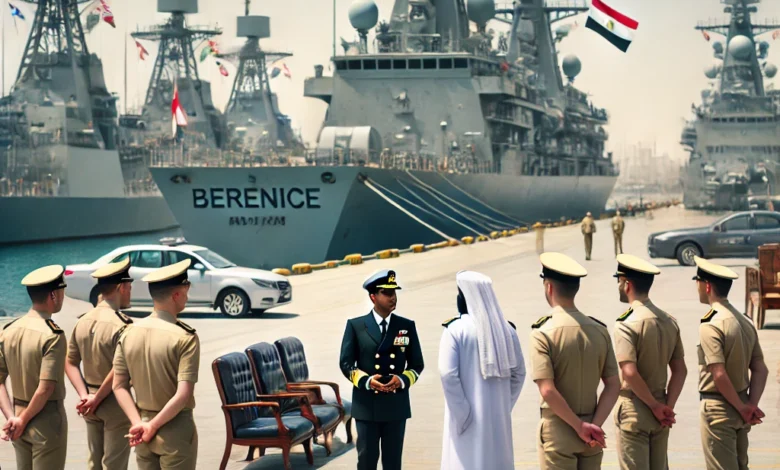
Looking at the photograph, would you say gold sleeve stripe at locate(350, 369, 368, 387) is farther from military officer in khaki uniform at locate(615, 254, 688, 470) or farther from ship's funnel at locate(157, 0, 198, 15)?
ship's funnel at locate(157, 0, 198, 15)

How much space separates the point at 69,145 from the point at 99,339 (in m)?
83.1

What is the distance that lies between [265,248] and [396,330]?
29285 millimetres

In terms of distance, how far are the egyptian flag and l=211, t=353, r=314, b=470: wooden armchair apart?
88.5 ft

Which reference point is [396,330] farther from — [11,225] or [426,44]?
[11,225]

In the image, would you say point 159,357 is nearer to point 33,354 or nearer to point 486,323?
point 33,354

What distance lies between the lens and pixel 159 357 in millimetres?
5711

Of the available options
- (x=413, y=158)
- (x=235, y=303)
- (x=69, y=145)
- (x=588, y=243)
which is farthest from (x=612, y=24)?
(x=69, y=145)

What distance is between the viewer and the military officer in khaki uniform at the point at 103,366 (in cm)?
651

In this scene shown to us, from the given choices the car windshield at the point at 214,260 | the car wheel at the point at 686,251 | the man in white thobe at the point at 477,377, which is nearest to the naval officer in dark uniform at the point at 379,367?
the man in white thobe at the point at 477,377

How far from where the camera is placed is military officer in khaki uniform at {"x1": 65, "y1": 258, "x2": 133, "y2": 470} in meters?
6.51

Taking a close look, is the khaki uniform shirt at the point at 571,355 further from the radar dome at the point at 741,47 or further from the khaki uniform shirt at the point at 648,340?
the radar dome at the point at 741,47

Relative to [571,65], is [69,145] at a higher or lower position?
lower

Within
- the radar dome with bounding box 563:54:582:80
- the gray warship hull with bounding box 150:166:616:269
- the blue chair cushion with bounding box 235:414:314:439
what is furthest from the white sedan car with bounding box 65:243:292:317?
the radar dome with bounding box 563:54:582:80

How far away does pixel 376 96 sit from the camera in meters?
48.8
